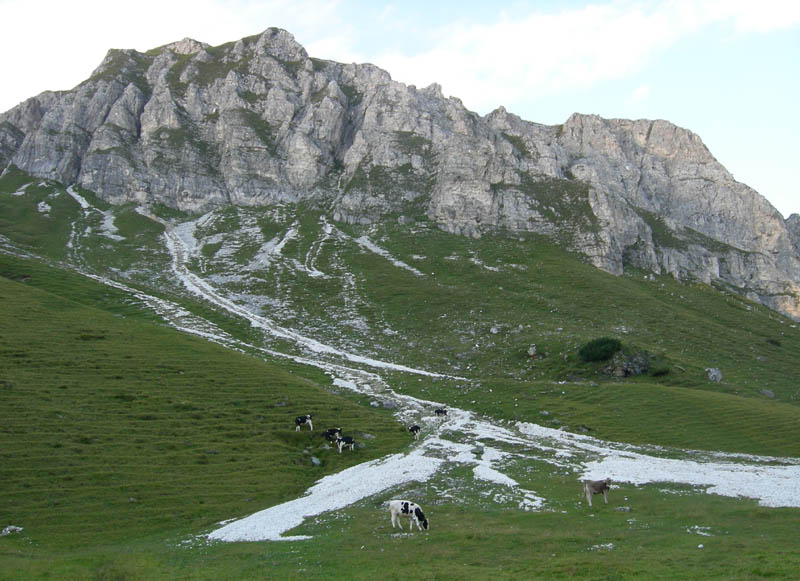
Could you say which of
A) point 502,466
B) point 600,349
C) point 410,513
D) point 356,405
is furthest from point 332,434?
point 600,349

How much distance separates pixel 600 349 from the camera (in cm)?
7094

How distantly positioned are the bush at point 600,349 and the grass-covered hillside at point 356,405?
99 cm

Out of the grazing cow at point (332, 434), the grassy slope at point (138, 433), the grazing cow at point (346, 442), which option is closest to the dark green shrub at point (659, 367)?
the grassy slope at point (138, 433)

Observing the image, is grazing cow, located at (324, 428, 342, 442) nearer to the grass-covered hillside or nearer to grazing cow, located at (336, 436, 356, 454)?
grazing cow, located at (336, 436, 356, 454)

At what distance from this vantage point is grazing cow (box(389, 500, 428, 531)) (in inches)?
992

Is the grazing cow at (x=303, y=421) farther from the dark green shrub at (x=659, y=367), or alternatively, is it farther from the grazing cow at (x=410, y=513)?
the dark green shrub at (x=659, y=367)

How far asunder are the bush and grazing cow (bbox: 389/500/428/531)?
170 ft

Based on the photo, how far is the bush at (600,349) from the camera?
7044cm

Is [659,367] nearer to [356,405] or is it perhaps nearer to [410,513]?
[356,405]

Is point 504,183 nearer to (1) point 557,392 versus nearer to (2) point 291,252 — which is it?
(2) point 291,252

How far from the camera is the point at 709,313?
120 meters

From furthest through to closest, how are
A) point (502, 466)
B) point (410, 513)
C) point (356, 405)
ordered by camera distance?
point (356, 405), point (502, 466), point (410, 513)

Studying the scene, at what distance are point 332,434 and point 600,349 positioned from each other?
4221 centimetres

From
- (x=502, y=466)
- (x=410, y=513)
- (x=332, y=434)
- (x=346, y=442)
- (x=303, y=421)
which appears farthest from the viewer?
(x=303, y=421)
